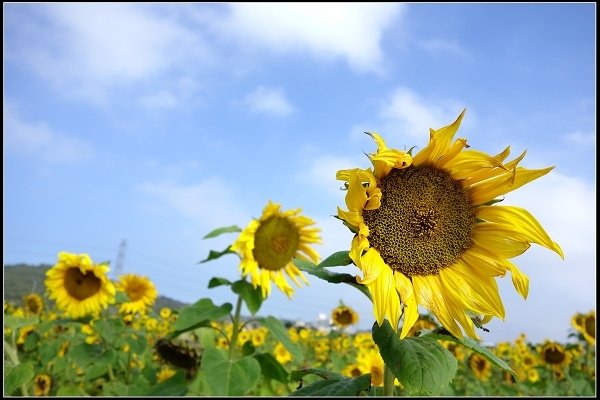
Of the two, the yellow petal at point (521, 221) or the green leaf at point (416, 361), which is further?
the yellow petal at point (521, 221)

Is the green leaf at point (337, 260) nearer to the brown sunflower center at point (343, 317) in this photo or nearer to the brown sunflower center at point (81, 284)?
the brown sunflower center at point (81, 284)

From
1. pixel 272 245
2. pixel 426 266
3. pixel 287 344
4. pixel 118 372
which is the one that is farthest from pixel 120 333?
pixel 426 266

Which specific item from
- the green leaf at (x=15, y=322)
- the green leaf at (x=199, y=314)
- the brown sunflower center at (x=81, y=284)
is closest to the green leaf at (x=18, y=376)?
the green leaf at (x=15, y=322)

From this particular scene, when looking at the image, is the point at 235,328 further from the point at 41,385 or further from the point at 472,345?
the point at 41,385

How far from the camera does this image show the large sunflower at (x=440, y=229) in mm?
2033

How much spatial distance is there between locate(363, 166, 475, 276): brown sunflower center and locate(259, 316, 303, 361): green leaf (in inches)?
80.5

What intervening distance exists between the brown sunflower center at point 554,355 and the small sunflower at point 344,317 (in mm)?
2811

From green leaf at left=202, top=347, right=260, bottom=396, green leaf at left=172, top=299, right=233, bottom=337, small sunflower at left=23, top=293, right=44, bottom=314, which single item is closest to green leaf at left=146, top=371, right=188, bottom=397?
green leaf at left=172, top=299, right=233, bottom=337

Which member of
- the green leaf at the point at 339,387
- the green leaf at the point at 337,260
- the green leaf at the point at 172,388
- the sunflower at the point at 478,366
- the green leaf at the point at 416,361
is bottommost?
the sunflower at the point at 478,366

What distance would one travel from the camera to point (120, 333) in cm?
559

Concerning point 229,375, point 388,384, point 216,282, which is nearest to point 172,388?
point 229,375

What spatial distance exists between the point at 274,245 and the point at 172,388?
140cm

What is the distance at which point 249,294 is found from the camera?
4.35 m

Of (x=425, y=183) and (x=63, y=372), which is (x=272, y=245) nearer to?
(x=425, y=183)
